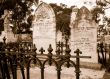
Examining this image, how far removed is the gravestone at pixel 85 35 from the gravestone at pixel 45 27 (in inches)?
46.5

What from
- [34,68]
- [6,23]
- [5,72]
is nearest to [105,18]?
[6,23]

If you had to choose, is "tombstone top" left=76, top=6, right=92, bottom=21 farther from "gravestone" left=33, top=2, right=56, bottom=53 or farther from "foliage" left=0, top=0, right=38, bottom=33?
"foliage" left=0, top=0, right=38, bottom=33

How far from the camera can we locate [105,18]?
21859 millimetres

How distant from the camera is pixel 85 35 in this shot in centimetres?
998

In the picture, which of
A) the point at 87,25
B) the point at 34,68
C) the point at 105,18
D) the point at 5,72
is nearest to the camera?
the point at 5,72

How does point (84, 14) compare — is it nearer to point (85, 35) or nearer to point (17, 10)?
point (85, 35)

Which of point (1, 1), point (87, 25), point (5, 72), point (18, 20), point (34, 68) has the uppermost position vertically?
point (1, 1)

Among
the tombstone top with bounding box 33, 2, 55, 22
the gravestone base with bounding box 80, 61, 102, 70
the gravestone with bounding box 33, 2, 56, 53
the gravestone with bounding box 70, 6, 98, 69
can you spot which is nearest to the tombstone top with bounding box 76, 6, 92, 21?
the gravestone with bounding box 70, 6, 98, 69

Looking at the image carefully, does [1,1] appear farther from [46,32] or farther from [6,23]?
[46,32]

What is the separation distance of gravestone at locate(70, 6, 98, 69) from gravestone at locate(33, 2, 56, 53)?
118 cm

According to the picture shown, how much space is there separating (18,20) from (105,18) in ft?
43.6

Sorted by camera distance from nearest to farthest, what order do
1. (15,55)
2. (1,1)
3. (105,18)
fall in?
1. (15,55)
2. (105,18)
3. (1,1)

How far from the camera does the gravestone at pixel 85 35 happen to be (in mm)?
9781

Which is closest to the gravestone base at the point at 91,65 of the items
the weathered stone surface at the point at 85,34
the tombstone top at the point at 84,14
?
the weathered stone surface at the point at 85,34
